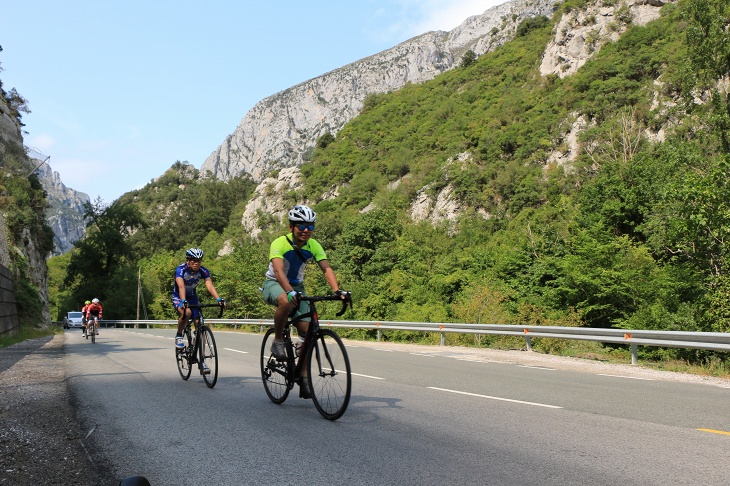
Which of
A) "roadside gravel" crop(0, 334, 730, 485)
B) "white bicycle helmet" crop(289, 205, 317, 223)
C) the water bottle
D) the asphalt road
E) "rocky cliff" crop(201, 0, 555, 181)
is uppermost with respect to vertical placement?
"rocky cliff" crop(201, 0, 555, 181)

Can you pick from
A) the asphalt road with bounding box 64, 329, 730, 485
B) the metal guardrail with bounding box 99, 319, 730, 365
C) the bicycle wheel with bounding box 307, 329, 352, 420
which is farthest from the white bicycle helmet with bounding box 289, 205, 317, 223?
the metal guardrail with bounding box 99, 319, 730, 365

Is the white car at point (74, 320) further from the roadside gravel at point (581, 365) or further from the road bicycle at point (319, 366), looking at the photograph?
the road bicycle at point (319, 366)

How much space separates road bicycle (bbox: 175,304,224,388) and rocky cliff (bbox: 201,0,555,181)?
15108 centimetres

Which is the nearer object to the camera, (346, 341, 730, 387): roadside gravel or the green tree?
(346, 341, 730, 387): roadside gravel

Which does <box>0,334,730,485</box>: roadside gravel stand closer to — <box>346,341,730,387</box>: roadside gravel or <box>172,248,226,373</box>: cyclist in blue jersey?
<box>346,341,730,387</box>: roadside gravel

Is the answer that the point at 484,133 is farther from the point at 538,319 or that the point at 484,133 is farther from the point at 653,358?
the point at 653,358

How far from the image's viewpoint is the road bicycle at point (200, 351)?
8.42 meters

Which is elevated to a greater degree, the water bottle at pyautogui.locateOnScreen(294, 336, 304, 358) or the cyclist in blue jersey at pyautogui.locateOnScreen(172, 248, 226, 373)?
the cyclist in blue jersey at pyautogui.locateOnScreen(172, 248, 226, 373)

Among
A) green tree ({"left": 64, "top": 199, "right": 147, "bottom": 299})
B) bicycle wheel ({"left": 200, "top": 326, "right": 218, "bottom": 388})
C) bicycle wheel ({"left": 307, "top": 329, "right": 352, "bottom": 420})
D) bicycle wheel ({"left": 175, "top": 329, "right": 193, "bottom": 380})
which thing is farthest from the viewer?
green tree ({"left": 64, "top": 199, "right": 147, "bottom": 299})

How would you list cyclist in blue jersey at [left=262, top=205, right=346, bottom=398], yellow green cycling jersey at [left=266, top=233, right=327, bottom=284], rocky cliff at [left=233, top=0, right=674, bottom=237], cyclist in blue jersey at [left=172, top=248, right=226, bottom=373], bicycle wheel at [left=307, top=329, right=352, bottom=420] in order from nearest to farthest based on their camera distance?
1. bicycle wheel at [left=307, top=329, right=352, bottom=420]
2. cyclist in blue jersey at [left=262, top=205, right=346, bottom=398]
3. yellow green cycling jersey at [left=266, top=233, right=327, bottom=284]
4. cyclist in blue jersey at [left=172, top=248, right=226, bottom=373]
5. rocky cliff at [left=233, top=0, right=674, bottom=237]

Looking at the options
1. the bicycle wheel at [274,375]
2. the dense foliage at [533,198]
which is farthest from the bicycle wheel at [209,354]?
the dense foliage at [533,198]

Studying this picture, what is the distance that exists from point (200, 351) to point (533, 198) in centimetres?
5335

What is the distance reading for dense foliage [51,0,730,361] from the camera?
22344 mm

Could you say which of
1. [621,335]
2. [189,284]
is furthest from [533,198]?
[189,284]
